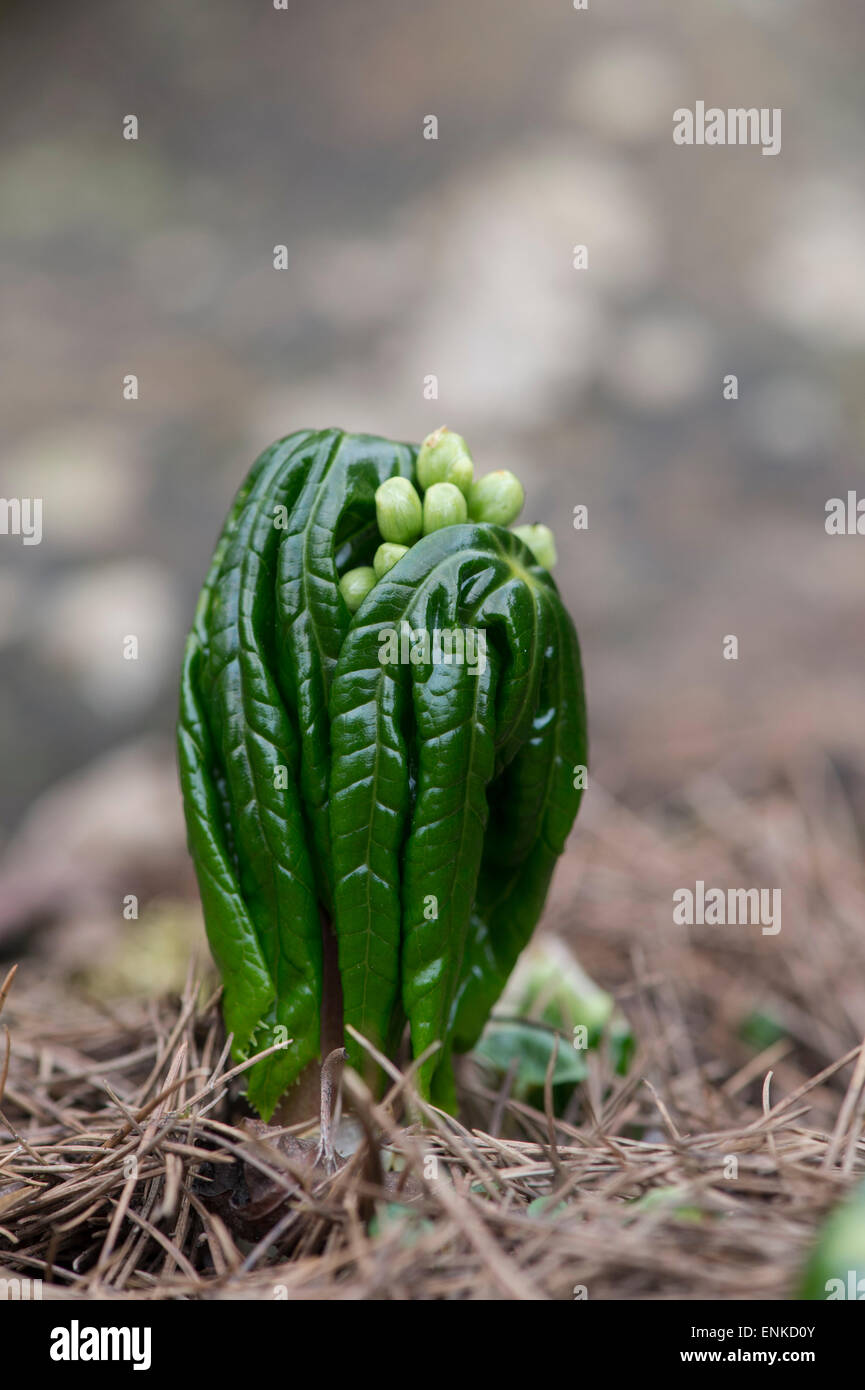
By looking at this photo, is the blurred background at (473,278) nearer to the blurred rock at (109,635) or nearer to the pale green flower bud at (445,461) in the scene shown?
the blurred rock at (109,635)

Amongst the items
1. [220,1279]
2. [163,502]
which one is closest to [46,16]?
[163,502]

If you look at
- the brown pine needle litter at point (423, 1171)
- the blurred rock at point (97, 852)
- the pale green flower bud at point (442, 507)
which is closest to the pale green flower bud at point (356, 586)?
the pale green flower bud at point (442, 507)

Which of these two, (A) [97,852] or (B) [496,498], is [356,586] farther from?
(A) [97,852]

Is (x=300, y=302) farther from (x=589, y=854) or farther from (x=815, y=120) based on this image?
(x=589, y=854)

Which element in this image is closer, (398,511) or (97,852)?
(398,511)

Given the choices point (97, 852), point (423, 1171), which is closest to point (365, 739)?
point (423, 1171)

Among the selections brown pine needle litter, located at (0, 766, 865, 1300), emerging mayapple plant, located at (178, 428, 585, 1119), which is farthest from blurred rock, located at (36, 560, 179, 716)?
emerging mayapple plant, located at (178, 428, 585, 1119)
